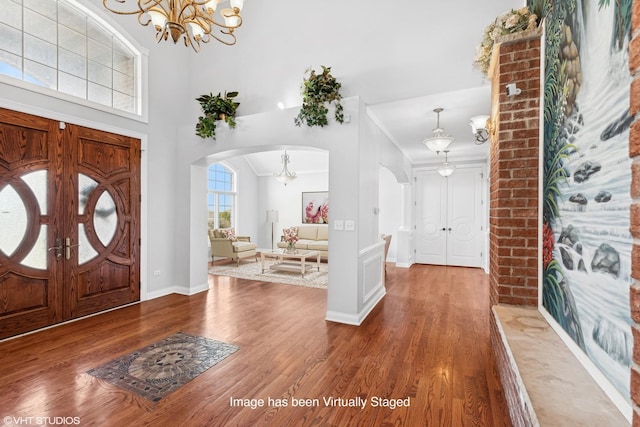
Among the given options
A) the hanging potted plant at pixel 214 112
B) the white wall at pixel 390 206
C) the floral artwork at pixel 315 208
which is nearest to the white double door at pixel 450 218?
the white wall at pixel 390 206

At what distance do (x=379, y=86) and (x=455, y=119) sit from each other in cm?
148

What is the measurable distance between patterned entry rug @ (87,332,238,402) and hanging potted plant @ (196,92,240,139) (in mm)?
2922

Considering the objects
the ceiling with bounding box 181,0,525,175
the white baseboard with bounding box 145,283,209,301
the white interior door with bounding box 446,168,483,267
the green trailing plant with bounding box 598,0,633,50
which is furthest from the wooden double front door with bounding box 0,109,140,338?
the white interior door with bounding box 446,168,483,267

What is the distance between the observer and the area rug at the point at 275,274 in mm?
5535

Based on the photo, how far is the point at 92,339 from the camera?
3.08 metres

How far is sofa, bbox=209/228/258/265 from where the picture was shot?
716cm

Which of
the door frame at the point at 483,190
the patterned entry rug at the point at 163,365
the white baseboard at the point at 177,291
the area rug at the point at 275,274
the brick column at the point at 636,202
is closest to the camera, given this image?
the brick column at the point at 636,202

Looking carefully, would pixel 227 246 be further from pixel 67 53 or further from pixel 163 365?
pixel 163 365

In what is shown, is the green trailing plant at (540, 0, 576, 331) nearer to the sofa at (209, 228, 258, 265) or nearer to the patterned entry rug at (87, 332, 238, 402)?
the patterned entry rug at (87, 332, 238, 402)

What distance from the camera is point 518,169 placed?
7.66 feet

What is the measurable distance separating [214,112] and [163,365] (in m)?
3.48

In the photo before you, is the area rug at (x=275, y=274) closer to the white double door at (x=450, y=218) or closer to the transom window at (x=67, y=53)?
the white double door at (x=450, y=218)

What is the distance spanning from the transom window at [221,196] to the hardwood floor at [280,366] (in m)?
4.20

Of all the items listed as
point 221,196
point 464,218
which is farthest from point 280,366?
point 221,196
